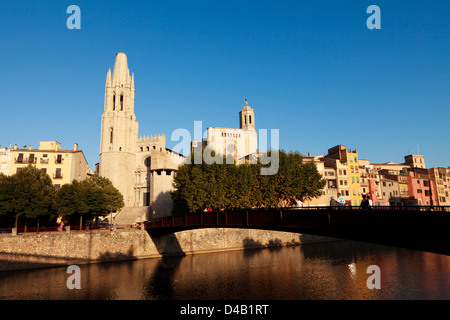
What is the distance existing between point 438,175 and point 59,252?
10556 centimetres

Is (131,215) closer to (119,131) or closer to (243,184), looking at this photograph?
(119,131)

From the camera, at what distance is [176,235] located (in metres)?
52.8

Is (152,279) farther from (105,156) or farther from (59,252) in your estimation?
(105,156)

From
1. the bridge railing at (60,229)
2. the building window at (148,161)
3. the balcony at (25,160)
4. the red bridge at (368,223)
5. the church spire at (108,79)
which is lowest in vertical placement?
the bridge railing at (60,229)

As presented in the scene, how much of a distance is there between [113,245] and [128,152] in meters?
37.7

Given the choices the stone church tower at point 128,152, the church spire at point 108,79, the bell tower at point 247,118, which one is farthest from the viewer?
the bell tower at point 247,118

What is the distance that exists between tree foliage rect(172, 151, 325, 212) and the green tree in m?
21.5

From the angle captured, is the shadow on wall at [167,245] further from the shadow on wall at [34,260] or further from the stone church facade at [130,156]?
the stone church facade at [130,156]

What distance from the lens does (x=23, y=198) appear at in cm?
4491

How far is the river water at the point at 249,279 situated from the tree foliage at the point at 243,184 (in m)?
9.37

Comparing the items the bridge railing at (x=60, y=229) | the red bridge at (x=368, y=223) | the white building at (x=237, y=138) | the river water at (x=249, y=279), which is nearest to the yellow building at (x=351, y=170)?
the river water at (x=249, y=279)

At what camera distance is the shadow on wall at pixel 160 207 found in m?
68.7

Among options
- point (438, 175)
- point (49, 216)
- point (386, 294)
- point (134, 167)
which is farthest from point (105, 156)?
point (438, 175)

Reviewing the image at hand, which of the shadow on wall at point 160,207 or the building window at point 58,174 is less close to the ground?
the building window at point 58,174
